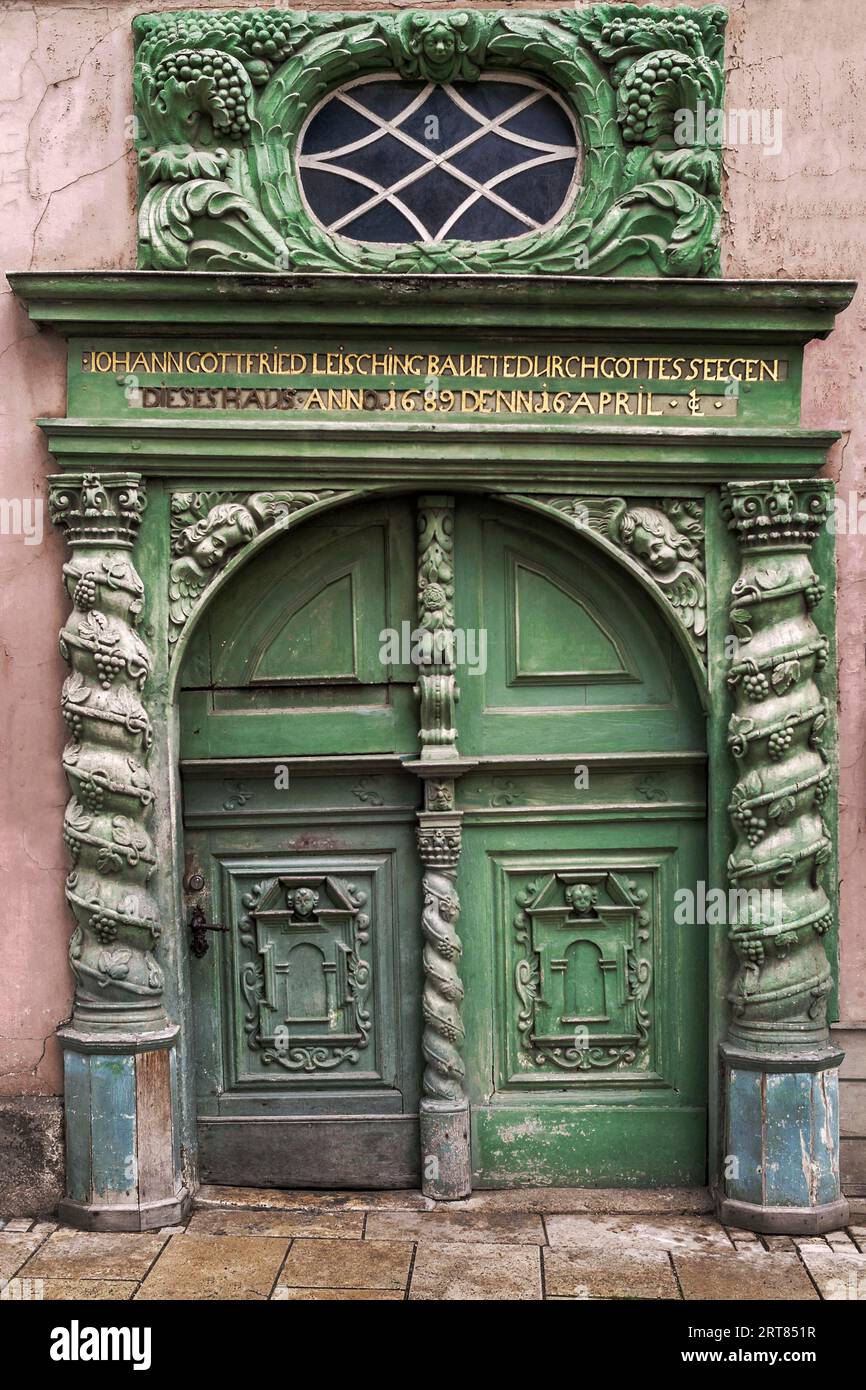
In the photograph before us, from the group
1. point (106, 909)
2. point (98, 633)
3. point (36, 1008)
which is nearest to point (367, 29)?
point (98, 633)

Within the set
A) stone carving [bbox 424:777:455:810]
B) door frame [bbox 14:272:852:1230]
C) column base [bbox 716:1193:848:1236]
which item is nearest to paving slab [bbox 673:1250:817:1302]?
column base [bbox 716:1193:848:1236]

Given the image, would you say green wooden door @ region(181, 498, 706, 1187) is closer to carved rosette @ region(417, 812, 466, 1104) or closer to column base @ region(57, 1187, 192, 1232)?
carved rosette @ region(417, 812, 466, 1104)

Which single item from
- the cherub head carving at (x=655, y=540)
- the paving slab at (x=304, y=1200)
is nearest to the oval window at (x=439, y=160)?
the cherub head carving at (x=655, y=540)

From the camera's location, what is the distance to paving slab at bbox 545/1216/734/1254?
5078mm

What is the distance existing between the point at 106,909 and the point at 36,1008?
1.84ft

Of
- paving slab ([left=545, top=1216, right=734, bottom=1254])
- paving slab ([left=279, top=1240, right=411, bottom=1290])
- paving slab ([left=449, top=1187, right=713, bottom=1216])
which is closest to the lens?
paving slab ([left=279, top=1240, right=411, bottom=1290])

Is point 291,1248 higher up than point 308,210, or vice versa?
point 308,210

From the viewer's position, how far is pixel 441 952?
543 centimetres

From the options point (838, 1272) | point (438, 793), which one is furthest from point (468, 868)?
point (838, 1272)

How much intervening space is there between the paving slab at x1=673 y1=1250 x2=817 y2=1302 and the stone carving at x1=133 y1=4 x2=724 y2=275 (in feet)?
12.0

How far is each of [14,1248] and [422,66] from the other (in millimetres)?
4705

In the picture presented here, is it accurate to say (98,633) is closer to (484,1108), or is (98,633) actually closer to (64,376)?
(64,376)

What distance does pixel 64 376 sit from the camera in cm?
528

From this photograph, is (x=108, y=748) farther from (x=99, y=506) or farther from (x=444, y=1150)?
(x=444, y=1150)
